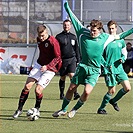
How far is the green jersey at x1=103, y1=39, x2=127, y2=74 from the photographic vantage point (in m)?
13.2

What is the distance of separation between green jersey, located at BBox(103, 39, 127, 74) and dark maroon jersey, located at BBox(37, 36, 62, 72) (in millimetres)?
1282

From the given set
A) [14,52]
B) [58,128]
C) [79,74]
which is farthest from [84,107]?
[14,52]

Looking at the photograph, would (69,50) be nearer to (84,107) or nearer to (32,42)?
(84,107)

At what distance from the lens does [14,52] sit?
29.4 metres

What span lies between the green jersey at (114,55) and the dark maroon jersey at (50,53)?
128cm

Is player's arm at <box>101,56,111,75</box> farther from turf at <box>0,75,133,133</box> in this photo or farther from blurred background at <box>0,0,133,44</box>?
blurred background at <box>0,0,133,44</box>

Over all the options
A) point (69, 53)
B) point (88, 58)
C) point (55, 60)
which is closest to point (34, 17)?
point (69, 53)

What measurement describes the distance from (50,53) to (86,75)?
0.81 meters

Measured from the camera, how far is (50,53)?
1236cm

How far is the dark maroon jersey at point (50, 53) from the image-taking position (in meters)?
12.2

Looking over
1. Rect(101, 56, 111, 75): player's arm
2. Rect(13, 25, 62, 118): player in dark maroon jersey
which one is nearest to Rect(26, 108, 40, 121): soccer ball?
Rect(13, 25, 62, 118): player in dark maroon jersey

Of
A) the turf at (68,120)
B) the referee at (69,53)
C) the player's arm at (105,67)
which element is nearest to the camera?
the turf at (68,120)

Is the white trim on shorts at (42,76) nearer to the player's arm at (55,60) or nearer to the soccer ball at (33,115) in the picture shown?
the player's arm at (55,60)

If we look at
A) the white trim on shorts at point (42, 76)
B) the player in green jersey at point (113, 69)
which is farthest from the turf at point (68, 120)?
the white trim on shorts at point (42, 76)
